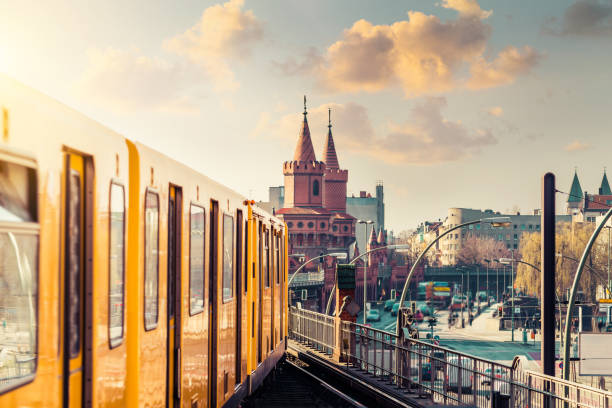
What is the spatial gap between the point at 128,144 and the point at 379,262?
134 meters

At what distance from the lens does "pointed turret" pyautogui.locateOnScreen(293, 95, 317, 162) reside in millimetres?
140000

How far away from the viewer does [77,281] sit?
4641 millimetres

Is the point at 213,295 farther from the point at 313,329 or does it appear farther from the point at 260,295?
the point at 313,329

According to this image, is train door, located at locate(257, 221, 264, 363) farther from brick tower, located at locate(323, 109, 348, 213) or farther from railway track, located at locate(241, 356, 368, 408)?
brick tower, located at locate(323, 109, 348, 213)

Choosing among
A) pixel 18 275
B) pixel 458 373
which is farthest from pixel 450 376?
pixel 18 275

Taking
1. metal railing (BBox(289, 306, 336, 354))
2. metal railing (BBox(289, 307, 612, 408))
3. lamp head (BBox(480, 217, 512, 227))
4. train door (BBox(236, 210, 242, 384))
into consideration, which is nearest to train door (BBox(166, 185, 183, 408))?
train door (BBox(236, 210, 242, 384))

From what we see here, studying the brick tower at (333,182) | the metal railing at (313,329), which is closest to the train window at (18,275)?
the metal railing at (313,329)

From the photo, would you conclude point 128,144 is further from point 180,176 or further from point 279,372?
point 279,372

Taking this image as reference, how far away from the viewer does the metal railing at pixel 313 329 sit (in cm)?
2162

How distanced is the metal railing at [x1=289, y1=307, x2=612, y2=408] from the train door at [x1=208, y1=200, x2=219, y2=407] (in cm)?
420

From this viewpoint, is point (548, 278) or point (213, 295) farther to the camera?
point (548, 278)

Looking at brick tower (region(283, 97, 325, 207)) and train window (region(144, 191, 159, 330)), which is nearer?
train window (region(144, 191, 159, 330))

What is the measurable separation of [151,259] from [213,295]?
8.99ft

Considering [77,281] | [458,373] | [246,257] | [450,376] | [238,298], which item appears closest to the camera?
[77,281]
